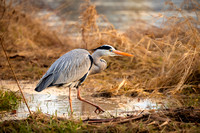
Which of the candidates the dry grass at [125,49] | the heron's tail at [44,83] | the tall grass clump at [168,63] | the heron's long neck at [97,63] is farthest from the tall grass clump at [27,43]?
the heron's tail at [44,83]

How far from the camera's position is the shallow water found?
5.14 m

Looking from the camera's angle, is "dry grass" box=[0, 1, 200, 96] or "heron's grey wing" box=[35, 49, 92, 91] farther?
"dry grass" box=[0, 1, 200, 96]

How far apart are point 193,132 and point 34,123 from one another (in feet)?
6.25

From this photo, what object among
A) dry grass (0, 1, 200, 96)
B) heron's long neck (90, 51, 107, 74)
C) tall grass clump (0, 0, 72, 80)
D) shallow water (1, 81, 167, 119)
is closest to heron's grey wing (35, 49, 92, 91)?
heron's long neck (90, 51, 107, 74)

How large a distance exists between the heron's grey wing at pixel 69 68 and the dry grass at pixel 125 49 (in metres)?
0.96

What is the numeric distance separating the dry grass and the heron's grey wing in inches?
37.7

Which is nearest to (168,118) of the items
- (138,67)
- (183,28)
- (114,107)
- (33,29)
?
(114,107)

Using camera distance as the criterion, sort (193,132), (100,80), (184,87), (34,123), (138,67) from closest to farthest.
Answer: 1. (193,132)
2. (34,123)
3. (184,87)
4. (100,80)
5. (138,67)

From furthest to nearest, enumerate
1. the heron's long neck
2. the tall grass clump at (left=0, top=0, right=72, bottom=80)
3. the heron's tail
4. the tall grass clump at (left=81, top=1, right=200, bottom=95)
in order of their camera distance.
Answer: the tall grass clump at (left=0, top=0, right=72, bottom=80) < the tall grass clump at (left=81, top=1, right=200, bottom=95) < the heron's long neck < the heron's tail

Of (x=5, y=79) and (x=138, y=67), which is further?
(x=138, y=67)

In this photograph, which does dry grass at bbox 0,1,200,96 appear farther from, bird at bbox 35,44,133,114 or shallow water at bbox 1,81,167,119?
bird at bbox 35,44,133,114

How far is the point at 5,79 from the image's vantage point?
730cm

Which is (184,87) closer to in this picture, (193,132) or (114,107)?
(114,107)

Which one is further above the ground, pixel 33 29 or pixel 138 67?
pixel 33 29
